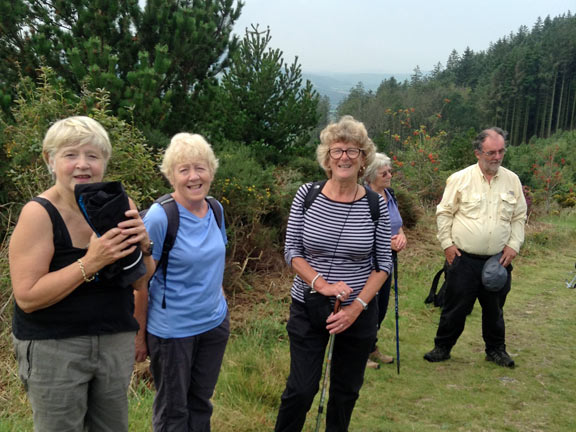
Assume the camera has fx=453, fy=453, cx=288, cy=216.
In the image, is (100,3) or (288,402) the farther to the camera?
(100,3)

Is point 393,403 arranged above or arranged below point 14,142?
below

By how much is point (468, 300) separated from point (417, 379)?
85 centimetres

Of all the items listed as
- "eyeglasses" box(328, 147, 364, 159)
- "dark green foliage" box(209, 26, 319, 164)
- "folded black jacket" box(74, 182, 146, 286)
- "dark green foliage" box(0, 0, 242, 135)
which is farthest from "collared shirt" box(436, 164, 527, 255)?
"dark green foliage" box(209, 26, 319, 164)

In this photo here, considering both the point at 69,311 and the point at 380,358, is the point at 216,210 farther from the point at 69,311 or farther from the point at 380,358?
the point at 380,358

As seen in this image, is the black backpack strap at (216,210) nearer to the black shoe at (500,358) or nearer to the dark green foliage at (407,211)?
the black shoe at (500,358)

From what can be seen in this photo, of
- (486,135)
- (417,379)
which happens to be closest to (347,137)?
(486,135)

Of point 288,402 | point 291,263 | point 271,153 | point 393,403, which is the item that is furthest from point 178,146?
point 271,153

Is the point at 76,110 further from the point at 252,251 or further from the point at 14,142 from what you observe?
the point at 252,251

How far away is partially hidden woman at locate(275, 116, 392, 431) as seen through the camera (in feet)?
8.29

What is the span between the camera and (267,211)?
6.80m

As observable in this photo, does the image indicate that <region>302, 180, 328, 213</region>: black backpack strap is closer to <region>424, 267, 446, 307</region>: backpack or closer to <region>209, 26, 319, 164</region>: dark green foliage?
<region>424, 267, 446, 307</region>: backpack

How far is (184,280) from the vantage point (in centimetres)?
226

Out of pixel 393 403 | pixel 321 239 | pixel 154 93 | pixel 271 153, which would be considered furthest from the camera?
pixel 271 153

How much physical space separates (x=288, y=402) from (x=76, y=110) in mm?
4118
